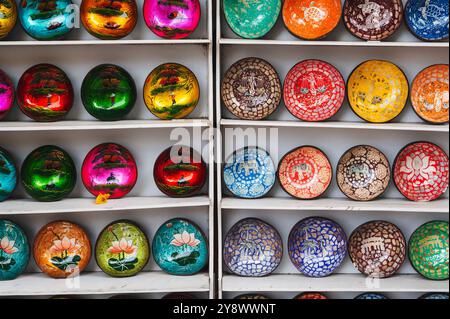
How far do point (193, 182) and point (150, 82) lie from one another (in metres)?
0.51

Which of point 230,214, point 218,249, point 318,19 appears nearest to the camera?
point 318,19

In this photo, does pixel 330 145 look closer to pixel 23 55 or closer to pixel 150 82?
pixel 150 82

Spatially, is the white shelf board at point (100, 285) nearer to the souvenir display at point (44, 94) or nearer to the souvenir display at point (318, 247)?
the souvenir display at point (318, 247)

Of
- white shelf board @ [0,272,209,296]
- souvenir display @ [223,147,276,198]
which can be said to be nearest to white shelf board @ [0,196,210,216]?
souvenir display @ [223,147,276,198]

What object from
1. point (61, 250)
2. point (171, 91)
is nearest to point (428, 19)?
point (171, 91)

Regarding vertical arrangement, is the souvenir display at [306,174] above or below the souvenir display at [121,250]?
above

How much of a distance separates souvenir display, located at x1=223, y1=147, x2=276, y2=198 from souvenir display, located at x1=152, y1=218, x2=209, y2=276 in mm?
283

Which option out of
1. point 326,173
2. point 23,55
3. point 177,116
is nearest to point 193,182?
point 177,116

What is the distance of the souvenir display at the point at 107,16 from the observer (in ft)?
6.88

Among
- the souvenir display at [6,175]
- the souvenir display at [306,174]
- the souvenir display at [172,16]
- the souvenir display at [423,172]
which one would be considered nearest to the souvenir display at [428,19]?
the souvenir display at [423,172]

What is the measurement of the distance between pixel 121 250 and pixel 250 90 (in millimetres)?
975

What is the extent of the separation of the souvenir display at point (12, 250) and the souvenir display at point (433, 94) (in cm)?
197

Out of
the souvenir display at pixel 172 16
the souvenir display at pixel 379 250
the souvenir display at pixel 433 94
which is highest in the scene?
the souvenir display at pixel 172 16

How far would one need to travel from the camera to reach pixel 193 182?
2223 millimetres
